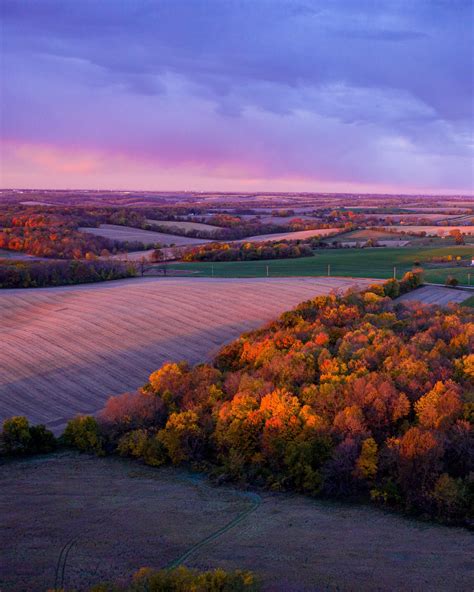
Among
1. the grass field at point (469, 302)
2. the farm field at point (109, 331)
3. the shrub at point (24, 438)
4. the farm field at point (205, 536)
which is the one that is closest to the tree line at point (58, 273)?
the farm field at point (109, 331)

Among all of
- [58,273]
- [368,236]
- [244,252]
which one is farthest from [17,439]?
[368,236]

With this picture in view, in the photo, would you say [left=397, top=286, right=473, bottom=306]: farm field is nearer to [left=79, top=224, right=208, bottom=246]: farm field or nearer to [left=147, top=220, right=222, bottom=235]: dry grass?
[left=79, top=224, right=208, bottom=246]: farm field

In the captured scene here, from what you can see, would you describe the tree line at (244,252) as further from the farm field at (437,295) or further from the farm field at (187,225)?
the farm field at (437,295)

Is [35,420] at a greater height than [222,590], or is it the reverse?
[222,590]

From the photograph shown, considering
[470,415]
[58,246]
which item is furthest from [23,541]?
[58,246]

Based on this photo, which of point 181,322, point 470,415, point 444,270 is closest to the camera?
point 470,415

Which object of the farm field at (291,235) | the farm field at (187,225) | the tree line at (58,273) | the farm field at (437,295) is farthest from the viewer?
the farm field at (187,225)

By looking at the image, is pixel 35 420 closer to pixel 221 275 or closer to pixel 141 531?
pixel 141 531
